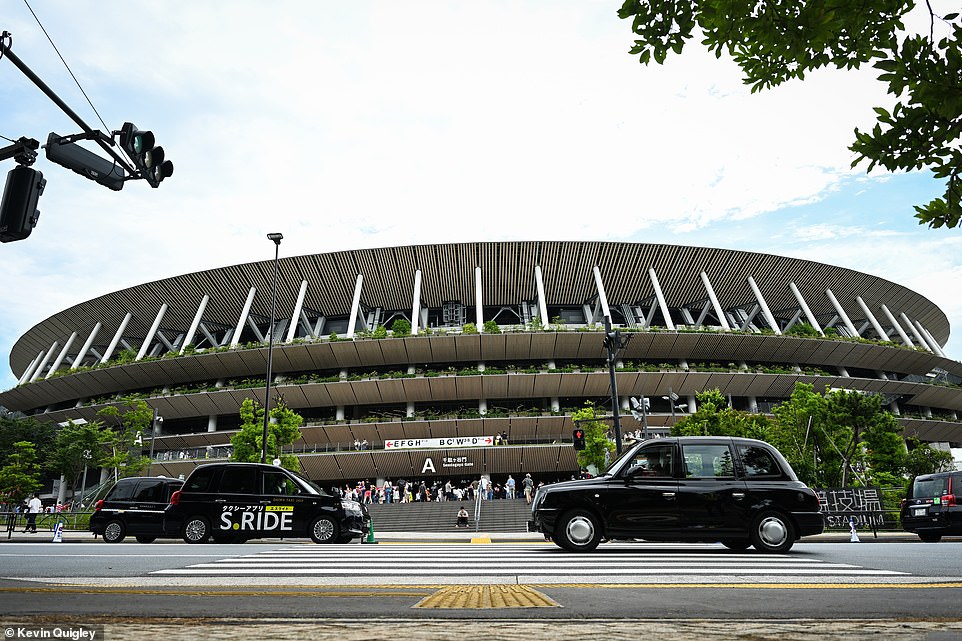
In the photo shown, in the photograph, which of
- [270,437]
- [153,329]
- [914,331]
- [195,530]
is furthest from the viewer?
[914,331]

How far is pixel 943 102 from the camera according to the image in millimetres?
2902

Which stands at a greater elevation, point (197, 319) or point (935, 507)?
point (197, 319)

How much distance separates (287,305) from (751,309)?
4009 cm

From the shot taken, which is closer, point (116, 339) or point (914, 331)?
point (116, 339)

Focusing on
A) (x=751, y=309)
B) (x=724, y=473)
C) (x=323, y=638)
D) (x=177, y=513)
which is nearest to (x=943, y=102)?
(x=323, y=638)

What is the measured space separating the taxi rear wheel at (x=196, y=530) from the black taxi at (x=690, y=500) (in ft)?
25.4

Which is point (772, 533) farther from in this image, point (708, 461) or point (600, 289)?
point (600, 289)

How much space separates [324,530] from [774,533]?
29.1 ft

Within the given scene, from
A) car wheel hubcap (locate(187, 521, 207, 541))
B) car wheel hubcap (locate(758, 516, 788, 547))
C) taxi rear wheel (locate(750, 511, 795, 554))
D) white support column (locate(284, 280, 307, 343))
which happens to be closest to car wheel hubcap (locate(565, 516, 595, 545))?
taxi rear wheel (locate(750, 511, 795, 554))

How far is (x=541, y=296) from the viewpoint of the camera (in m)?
47.0

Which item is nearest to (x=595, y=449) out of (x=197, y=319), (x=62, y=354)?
(x=197, y=319)

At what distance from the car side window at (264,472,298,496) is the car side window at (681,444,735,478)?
8.39 m

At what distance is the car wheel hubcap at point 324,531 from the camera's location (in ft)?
43.7

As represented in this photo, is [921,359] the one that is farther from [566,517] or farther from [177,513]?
[177,513]
